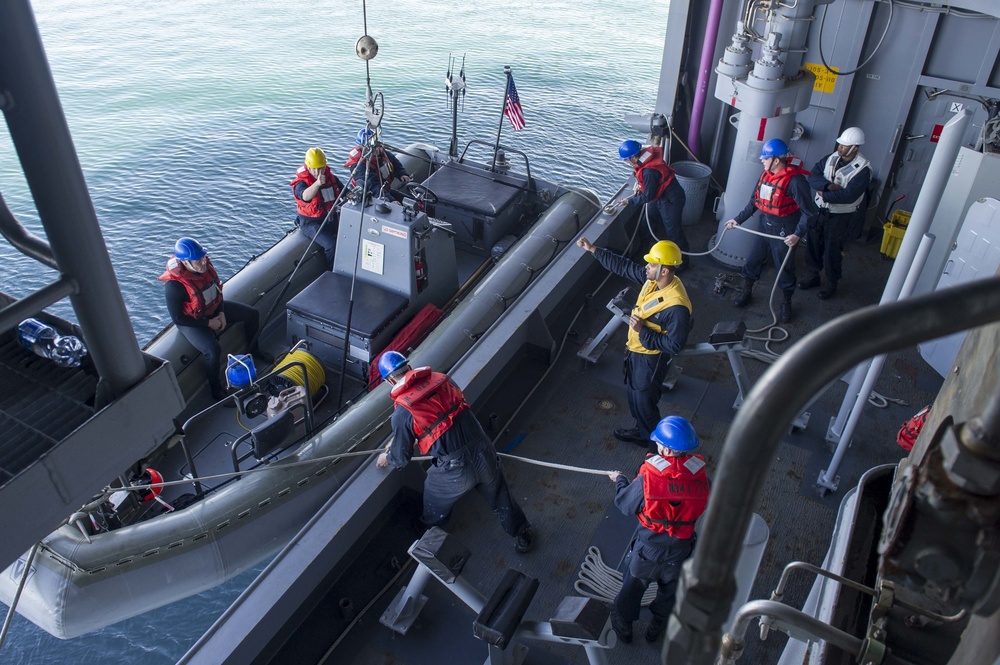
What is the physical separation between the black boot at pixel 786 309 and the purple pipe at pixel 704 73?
2.03 meters

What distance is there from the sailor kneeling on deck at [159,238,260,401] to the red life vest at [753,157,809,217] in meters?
4.04

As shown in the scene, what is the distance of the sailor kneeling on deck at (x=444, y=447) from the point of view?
3.62 m

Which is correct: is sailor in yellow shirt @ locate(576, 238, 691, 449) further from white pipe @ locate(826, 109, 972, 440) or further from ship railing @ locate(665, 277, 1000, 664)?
ship railing @ locate(665, 277, 1000, 664)

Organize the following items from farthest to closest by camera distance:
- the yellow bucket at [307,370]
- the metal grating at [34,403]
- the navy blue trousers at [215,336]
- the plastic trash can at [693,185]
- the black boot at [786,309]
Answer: the plastic trash can at [693,185], the black boot at [786,309], the navy blue trousers at [215,336], the yellow bucket at [307,370], the metal grating at [34,403]

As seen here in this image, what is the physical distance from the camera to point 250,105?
49.3 ft

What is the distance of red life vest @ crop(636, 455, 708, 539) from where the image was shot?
3098 mm

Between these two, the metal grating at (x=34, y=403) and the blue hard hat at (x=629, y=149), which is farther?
the blue hard hat at (x=629, y=149)

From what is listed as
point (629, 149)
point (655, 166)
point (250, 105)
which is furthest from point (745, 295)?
point (250, 105)

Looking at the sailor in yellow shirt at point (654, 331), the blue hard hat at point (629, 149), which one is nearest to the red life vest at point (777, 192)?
the blue hard hat at point (629, 149)

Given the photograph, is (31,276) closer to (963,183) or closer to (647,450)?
(647,450)

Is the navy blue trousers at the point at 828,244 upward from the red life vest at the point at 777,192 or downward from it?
downward

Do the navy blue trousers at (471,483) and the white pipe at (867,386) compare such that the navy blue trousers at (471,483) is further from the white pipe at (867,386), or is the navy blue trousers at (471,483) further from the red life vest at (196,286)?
the red life vest at (196,286)

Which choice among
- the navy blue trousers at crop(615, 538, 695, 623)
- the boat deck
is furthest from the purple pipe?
the navy blue trousers at crop(615, 538, 695, 623)

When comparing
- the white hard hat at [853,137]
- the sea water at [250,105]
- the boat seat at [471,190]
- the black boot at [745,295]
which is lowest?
the sea water at [250,105]
